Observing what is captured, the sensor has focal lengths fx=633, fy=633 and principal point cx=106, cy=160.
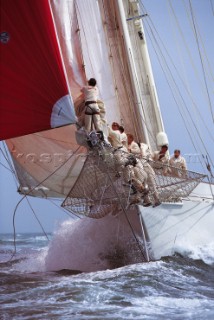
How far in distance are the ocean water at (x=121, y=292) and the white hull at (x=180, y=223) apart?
19 cm

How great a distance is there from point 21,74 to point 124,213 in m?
2.95

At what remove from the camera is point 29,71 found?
28.1ft

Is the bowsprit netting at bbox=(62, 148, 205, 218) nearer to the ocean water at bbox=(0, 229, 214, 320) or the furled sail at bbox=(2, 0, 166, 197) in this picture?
the ocean water at bbox=(0, 229, 214, 320)

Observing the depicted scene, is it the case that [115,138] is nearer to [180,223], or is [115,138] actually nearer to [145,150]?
[145,150]

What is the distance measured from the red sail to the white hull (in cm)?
237

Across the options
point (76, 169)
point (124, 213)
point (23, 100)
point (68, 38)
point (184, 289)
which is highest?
point (68, 38)

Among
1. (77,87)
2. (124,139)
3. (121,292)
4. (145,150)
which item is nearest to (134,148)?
(145,150)

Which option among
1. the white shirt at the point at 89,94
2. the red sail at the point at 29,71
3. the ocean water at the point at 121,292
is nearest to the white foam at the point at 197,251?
the ocean water at the point at 121,292

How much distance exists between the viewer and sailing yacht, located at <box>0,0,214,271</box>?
8602 mm

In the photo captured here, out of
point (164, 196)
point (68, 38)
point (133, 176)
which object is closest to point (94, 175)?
point (133, 176)

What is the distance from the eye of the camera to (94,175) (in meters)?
9.45

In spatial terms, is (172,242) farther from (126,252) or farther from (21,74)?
Answer: (21,74)

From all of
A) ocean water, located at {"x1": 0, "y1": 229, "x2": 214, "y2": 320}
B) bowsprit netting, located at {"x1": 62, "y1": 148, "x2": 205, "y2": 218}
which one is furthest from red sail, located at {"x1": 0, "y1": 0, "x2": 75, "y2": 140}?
ocean water, located at {"x1": 0, "y1": 229, "x2": 214, "y2": 320}

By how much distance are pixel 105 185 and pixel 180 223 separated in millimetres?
1944
